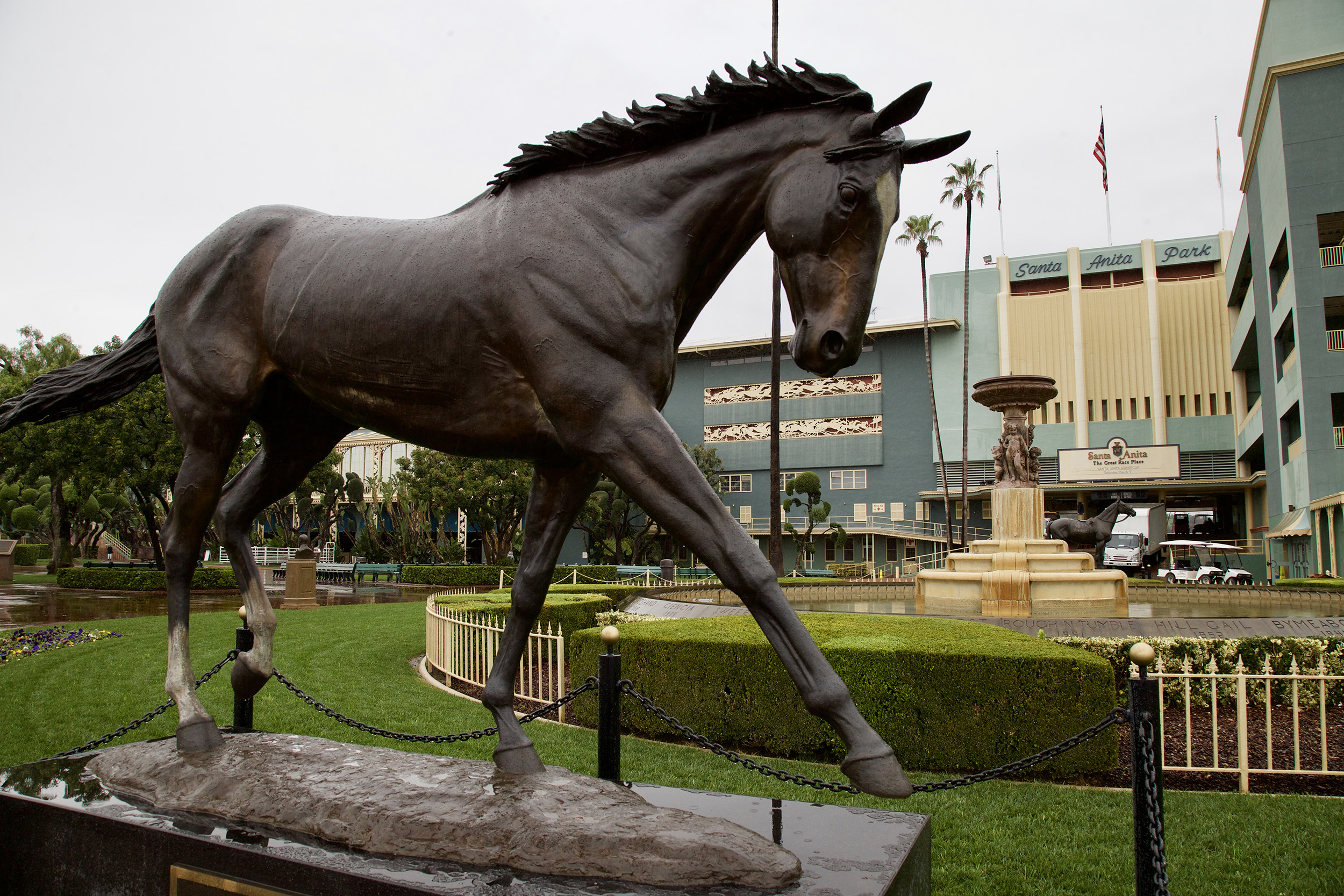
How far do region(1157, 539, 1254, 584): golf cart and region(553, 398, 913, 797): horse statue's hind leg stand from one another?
86.1 ft

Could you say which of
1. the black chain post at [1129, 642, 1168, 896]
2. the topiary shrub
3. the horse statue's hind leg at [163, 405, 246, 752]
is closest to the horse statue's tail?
the horse statue's hind leg at [163, 405, 246, 752]

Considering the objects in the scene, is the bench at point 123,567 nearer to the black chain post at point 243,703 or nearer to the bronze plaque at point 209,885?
the black chain post at point 243,703

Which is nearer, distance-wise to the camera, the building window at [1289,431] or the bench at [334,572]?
the building window at [1289,431]

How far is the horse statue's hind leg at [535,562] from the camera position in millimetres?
2988

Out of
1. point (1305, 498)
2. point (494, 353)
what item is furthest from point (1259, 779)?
point (1305, 498)

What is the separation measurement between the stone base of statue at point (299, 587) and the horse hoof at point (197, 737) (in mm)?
18327

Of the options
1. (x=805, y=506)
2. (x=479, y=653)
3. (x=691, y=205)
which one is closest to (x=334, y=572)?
(x=805, y=506)

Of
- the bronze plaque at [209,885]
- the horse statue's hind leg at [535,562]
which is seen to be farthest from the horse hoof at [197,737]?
the horse statue's hind leg at [535,562]

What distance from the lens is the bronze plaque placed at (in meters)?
2.37

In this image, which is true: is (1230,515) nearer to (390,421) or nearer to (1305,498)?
(1305,498)

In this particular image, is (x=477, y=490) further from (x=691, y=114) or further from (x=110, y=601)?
(x=691, y=114)

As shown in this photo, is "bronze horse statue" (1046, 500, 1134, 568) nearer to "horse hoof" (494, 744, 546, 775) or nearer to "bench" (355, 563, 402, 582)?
"horse hoof" (494, 744, 546, 775)

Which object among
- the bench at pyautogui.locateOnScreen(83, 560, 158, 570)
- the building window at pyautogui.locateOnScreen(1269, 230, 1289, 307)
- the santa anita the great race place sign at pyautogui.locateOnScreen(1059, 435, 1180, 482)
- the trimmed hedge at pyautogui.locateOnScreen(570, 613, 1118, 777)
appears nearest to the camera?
the trimmed hedge at pyautogui.locateOnScreen(570, 613, 1118, 777)

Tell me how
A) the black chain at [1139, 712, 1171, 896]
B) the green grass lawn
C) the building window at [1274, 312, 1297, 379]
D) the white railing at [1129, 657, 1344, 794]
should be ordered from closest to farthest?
the black chain at [1139, 712, 1171, 896] → the green grass lawn → the white railing at [1129, 657, 1344, 794] → the building window at [1274, 312, 1297, 379]
